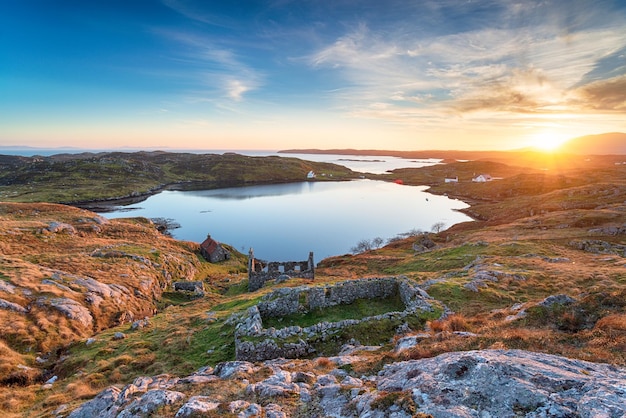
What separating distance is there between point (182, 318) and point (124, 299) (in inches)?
293

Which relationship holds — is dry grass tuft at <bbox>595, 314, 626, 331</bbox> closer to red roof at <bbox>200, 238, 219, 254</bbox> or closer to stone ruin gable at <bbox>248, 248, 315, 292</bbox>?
stone ruin gable at <bbox>248, 248, 315, 292</bbox>

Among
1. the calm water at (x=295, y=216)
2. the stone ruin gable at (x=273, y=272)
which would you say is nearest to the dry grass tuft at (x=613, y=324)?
the stone ruin gable at (x=273, y=272)

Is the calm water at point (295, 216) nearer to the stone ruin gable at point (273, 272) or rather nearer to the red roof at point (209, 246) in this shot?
the red roof at point (209, 246)

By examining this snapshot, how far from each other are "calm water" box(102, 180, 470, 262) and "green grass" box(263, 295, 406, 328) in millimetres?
48444

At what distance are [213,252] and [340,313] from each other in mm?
44865

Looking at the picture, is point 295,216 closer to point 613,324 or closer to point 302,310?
point 302,310

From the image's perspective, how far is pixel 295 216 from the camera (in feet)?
368

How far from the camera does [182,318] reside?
26.9 meters

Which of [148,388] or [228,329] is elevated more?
[148,388]

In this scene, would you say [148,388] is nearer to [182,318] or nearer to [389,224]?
[182,318]

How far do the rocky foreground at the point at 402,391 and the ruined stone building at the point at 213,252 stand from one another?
48751 millimetres

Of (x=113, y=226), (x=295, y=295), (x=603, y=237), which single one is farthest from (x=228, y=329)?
(x=603, y=237)

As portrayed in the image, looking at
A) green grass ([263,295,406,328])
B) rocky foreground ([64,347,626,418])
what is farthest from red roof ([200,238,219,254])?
rocky foreground ([64,347,626,418])

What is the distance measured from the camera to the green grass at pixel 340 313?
21.1 m
